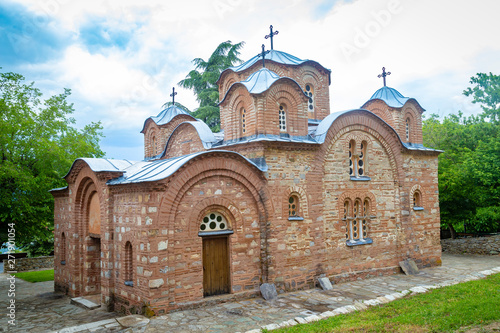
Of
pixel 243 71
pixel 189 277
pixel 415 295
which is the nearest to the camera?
pixel 189 277

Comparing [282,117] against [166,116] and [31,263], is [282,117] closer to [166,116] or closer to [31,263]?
[166,116]

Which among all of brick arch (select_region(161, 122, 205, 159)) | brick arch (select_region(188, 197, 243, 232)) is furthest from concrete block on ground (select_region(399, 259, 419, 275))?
brick arch (select_region(161, 122, 205, 159))

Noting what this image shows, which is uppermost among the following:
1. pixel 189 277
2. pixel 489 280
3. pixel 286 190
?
pixel 286 190

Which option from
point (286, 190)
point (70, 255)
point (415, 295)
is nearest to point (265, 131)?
point (286, 190)

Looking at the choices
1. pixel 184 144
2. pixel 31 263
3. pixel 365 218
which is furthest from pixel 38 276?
pixel 365 218

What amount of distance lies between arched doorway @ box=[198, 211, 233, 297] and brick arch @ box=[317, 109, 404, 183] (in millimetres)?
3695

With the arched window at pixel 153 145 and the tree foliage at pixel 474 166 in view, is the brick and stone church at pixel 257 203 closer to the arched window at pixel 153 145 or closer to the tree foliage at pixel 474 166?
the arched window at pixel 153 145

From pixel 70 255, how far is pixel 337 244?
8.37m

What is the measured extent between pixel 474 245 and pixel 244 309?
13787 mm

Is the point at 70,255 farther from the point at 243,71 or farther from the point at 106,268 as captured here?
the point at 243,71

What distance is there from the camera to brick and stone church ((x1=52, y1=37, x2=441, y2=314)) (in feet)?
31.8

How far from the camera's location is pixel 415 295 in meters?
10.5

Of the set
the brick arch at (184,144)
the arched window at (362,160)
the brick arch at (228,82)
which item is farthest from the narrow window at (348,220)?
the brick arch at (228,82)

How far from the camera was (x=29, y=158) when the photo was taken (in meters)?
17.6
